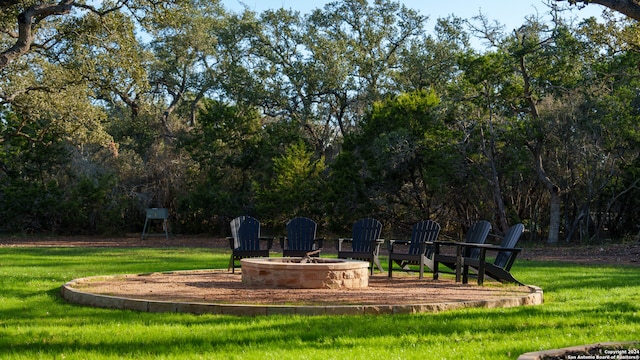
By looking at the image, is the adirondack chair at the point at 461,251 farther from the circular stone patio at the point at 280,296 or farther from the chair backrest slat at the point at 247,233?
the chair backrest slat at the point at 247,233

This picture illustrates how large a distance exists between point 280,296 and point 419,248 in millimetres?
3101

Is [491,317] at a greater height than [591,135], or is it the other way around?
[591,135]

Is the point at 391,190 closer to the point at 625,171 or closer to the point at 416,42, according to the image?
the point at 625,171

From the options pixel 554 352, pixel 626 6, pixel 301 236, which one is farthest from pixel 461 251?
pixel 554 352

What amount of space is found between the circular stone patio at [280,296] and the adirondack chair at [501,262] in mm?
147

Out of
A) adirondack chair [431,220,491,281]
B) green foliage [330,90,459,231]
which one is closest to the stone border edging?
adirondack chair [431,220,491,281]

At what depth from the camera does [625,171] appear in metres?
18.4

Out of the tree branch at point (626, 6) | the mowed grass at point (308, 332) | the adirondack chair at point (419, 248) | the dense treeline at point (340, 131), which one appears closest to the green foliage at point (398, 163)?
the dense treeline at point (340, 131)

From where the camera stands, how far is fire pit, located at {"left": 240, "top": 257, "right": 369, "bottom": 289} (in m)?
7.65

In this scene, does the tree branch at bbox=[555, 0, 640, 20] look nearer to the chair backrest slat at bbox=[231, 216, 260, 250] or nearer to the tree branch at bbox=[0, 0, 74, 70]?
the chair backrest slat at bbox=[231, 216, 260, 250]

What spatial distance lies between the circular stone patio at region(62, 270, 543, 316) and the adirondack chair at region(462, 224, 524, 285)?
147mm

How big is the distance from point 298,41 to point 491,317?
928 inches

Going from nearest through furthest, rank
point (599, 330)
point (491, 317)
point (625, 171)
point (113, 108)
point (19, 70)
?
1. point (599, 330)
2. point (491, 317)
3. point (19, 70)
4. point (625, 171)
5. point (113, 108)

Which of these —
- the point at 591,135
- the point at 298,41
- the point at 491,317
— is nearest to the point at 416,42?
the point at 298,41
